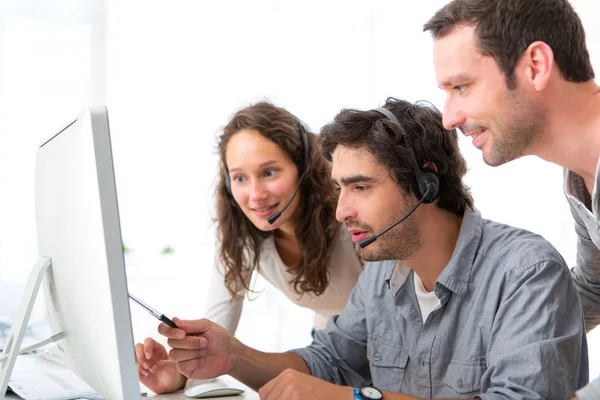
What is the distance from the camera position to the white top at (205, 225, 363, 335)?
1922mm

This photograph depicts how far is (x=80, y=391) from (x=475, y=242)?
31.3 inches

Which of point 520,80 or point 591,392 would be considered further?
point 520,80

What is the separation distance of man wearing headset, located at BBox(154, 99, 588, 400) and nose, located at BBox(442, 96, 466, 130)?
12cm

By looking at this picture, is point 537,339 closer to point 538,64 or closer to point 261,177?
point 538,64

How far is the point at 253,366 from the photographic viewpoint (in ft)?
4.54

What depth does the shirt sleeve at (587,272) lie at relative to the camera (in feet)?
5.00

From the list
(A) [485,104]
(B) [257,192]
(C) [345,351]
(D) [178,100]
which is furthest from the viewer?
(D) [178,100]

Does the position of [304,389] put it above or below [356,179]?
below

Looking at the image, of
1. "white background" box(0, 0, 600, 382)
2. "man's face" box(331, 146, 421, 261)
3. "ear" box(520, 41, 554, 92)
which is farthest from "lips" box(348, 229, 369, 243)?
"white background" box(0, 0, 600, 382)

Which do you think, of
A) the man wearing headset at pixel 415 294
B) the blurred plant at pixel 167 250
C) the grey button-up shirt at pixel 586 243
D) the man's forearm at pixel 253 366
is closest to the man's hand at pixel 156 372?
the man wearing headset at pixel 415 294

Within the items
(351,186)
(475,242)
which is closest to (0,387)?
(351,186)

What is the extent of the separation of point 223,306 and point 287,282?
8.8 inches

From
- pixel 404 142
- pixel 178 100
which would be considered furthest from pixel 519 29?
pixel 178 100

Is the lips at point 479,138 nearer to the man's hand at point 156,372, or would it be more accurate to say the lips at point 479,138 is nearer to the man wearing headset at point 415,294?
Result: the man wearing headset at point 415,294
